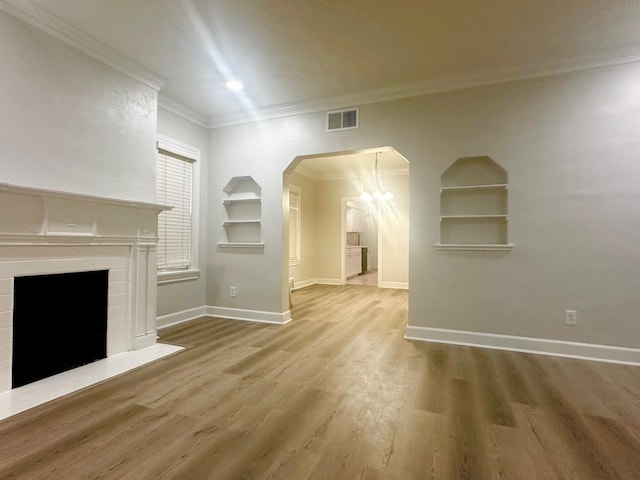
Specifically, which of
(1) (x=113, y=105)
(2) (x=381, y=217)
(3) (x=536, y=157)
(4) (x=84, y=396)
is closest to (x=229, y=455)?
(4) (x=84, y=396)

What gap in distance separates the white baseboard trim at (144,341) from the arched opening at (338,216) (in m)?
3.93

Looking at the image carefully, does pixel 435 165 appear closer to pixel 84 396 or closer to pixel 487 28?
pixel 487 28

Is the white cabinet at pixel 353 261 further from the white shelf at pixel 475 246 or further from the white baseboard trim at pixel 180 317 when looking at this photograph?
the white shelf at pixel 475 246

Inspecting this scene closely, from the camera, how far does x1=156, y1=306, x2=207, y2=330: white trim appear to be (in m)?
4.04

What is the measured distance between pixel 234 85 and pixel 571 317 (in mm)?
4432

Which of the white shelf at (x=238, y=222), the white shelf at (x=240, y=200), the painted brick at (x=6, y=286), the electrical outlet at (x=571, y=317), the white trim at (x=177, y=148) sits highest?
the white trim at (x=177, y=148)

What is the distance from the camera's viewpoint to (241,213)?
15.6ft

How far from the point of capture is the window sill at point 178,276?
403 centimetres

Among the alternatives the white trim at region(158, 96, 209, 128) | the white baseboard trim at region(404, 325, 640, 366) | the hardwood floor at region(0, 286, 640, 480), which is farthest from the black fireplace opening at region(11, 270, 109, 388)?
the white baseboard trim at region(404, 325, 640, 366)

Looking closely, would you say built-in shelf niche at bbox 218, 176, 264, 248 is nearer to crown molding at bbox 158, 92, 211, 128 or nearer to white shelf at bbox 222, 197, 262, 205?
white shelf at bbox 222, 197, 262, 205

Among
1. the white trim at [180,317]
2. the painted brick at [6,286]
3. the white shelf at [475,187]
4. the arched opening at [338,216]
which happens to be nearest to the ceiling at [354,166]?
the arched opening at [338,216]

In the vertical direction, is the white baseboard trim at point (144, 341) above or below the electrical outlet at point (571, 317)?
below

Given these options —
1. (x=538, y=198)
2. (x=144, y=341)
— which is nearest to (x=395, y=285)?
(x=538, y=198)

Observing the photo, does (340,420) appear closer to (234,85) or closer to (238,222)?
(238,222)
